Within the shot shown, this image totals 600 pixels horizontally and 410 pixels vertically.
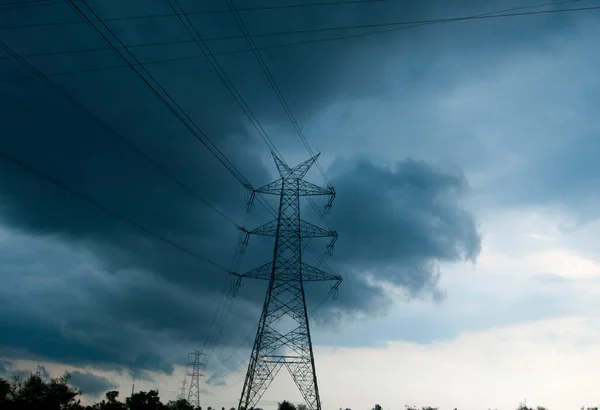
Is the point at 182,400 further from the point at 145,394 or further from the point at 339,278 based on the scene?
the point at 339,278

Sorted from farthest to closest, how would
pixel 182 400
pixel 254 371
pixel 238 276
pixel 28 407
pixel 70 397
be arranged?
pixel 182 400
pixel 70 397
pixel 28 407
pixel 238 276
pixel 254 371

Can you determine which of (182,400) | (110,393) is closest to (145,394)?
(110,393)

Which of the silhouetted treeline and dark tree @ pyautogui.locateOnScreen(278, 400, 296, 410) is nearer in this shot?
the silhouetted treeline

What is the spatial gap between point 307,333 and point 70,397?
268 ft

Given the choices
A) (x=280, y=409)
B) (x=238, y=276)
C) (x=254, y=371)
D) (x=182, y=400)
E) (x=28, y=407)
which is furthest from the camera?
(x=280, y=409)

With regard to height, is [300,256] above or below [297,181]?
below

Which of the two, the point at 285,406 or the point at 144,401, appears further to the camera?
the point at 285,406

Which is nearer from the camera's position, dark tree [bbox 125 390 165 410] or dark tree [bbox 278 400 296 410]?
dark tree [bbox 125 390 165 410]

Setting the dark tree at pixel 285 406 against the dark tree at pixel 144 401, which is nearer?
the dark tree at pixel 144 401

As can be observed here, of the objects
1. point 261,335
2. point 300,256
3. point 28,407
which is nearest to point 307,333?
point 261,335

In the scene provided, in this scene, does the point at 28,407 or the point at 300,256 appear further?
the point at 28,407

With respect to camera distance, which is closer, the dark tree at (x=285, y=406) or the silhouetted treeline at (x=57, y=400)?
the silhouetted treeline at (x=57, y=400)

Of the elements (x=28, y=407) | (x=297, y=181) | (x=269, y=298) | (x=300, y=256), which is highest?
(x=297, y=181)

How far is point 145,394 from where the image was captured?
Result: 124250 millimetres
